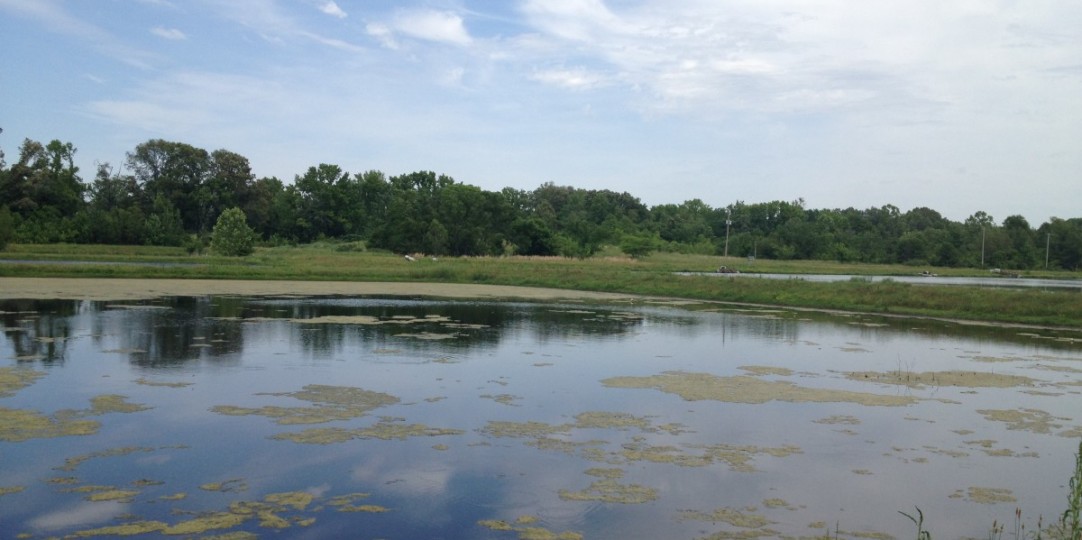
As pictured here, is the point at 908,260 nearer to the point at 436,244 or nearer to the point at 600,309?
the point at 436,244

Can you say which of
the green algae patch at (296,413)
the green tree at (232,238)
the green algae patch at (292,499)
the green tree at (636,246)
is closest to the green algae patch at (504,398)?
the green algae patch at (296,413)

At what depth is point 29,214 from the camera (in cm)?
7556

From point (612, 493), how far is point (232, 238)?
202 feet

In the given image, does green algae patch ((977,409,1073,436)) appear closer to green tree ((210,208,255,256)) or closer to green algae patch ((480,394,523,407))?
green algae patch ((480,394,523,407))

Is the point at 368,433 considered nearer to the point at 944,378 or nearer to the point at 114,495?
the point at 114,495

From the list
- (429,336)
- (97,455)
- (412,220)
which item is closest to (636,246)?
(412,220)

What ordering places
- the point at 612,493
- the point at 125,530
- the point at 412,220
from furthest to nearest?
the point at 412,220 → the point at 612,493 → the point at 125,530

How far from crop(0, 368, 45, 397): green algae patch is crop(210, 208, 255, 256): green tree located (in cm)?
5164

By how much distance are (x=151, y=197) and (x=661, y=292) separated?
70257mm

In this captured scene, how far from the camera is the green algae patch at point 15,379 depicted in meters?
12.9

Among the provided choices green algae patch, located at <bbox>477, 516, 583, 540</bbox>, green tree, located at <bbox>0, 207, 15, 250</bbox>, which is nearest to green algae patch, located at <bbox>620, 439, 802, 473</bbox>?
green algae patch, located at <bbox>477, 516, 583, 540</bbox>

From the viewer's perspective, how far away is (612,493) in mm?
8633

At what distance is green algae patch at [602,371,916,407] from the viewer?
1440cm

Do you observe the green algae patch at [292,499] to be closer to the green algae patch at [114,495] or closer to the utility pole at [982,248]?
the green algae patch at [114,495]
